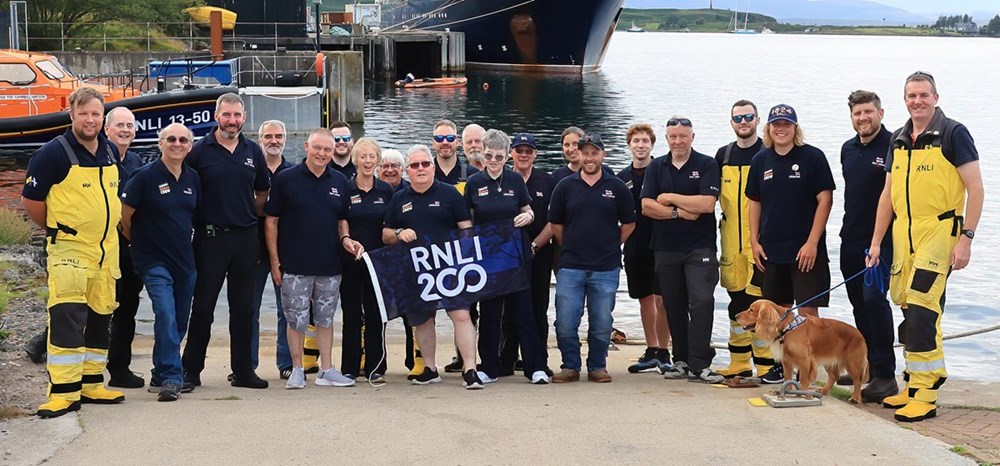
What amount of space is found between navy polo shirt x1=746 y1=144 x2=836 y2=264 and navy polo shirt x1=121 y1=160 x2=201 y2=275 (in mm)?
4015

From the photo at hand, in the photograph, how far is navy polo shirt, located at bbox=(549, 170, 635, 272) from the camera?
8594 millimetres

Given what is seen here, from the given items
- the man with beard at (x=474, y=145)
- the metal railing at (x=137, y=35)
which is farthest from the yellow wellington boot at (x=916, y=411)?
the metal railing at (x=137, y=35)

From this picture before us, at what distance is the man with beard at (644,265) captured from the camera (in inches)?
361

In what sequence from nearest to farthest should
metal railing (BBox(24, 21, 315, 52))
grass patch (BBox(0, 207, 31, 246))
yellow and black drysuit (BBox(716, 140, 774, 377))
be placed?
1. yellow and black drysuit (BBox(716, 140, 774, 377))
2. grass patch (BBox(0, 207, 31, 246))
3. metal railing (BBox(24, 21, 315, 52))

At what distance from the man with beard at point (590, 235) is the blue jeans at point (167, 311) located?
2684 mm

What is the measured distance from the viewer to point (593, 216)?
8.59 m

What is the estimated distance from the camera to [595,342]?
891 centimetres

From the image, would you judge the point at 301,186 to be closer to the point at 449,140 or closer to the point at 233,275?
the point at 233,275

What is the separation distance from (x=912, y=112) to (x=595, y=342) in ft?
9.57

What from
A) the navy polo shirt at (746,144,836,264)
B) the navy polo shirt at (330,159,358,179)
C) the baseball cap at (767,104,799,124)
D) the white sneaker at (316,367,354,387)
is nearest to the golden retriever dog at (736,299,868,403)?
the navy polo shirt at (746,144,836,264)

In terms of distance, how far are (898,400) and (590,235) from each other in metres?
2.42

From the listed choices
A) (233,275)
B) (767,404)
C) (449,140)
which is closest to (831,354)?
(767,404)

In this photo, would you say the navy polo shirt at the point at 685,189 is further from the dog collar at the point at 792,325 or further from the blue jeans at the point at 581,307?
the dog collar at the point at 792,325

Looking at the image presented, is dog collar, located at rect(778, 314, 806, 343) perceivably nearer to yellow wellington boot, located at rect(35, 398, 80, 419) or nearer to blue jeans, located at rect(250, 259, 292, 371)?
blue jeans, located at rect(250, 259, 292, 371)
